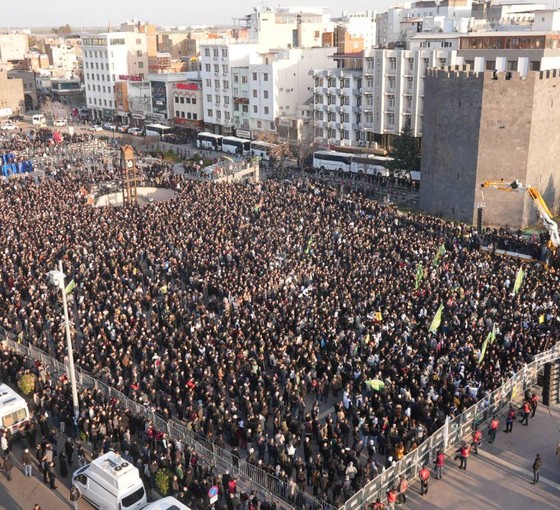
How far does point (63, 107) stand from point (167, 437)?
85.6m

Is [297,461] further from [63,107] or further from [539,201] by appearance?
[63,107]

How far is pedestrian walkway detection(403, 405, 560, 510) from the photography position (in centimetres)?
1561

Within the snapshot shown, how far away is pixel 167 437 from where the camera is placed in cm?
1689

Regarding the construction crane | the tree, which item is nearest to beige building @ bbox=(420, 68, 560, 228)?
the construction crane

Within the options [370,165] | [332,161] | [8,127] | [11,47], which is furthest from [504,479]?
[11,47]

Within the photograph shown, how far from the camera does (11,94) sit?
3703 inches

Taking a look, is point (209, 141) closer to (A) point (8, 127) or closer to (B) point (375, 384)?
(A) point (8, 127)

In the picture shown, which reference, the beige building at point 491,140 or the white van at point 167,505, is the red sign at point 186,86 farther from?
the white van at point 167,505

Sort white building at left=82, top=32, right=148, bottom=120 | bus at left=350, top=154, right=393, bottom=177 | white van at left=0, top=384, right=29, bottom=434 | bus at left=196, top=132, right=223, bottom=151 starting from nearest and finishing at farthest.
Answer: white van at left=0, top=384, right=29, bottom=434 < bus at left=350, top=154, right=393, bottom=177 < bus at left=196, top=132, right=223, bottom=151 < white building at left=82, top=32, right=148, bottom=120

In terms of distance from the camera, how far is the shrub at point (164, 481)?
15.3 metres

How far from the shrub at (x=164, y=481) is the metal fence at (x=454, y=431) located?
4.15 m

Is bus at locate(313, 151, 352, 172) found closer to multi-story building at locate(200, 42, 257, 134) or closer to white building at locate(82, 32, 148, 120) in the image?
multi-story building at locate(200, 42, 257, 134)

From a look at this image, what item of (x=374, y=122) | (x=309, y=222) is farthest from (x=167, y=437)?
(x=374, y=122)

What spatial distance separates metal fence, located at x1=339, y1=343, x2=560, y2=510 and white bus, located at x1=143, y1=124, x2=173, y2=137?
61.4 m
